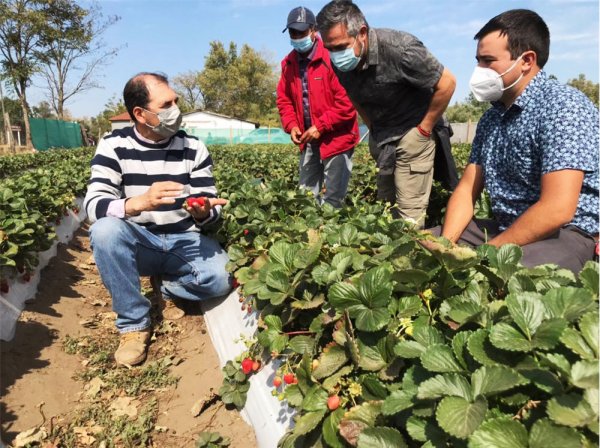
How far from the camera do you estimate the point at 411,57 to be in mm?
3191

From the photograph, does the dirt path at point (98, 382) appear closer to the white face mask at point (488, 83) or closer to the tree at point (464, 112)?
the white face mask at point (488, 83)

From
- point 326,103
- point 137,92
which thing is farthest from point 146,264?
point 326,103

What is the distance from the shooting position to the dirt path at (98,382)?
2.25 metres

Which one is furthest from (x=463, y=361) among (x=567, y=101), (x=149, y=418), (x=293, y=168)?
(x=293, y=168)

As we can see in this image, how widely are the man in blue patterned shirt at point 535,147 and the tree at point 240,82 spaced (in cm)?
5085

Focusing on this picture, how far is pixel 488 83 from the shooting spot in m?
2.38

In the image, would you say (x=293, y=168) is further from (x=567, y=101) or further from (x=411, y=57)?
(x=567, y=101)

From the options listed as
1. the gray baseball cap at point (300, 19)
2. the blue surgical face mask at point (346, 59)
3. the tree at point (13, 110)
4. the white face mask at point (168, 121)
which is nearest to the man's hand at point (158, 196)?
the white face mask at point (168, 121)

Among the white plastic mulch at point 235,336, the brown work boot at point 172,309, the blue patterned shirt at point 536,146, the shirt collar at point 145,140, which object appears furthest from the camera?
the brown work boot at point 172,309

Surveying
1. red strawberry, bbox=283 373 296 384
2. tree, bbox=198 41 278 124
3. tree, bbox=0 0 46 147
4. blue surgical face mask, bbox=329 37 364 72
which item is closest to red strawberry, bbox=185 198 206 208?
blue surgical face mask, bbox=329 37 364 72

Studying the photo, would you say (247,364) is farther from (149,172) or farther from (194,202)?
(149,172)

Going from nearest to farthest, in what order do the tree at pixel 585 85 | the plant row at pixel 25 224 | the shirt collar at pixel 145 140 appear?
1. the shirt collar at pixel 145 140
2. the plant row at pixel 25 224
3. the tree at pixel 585 85

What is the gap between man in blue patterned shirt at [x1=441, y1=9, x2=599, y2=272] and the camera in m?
2.12

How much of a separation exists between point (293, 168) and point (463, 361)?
698cm
